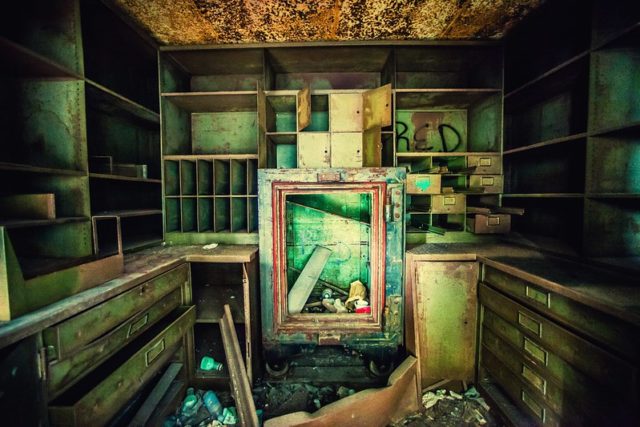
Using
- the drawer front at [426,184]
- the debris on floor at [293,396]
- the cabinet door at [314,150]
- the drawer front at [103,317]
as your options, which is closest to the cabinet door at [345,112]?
the cabinet door at [314,150]

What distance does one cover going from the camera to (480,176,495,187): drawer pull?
2.26 m

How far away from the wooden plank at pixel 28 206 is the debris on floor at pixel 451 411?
2.52m

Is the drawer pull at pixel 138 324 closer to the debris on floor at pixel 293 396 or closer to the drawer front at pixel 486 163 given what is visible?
the debris on floor at pixel 293 396

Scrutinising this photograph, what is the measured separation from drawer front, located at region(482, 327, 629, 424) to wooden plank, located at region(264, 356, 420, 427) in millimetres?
600

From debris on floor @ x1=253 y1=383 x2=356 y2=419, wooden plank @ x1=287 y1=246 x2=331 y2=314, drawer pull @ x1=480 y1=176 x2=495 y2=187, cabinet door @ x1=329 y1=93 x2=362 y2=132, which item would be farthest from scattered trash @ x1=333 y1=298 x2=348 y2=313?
drawer pull @ x1=480 y1=176 x2=495 y2=187

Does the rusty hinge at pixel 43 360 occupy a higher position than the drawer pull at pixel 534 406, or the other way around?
the rusty hinge at pixel 43 360

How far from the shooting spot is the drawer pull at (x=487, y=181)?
2.26 m

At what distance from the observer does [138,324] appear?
4.60 feet

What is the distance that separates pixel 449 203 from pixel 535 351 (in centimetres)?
122

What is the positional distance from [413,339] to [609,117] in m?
2.00

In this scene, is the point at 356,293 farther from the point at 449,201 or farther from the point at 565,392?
the point at 565,392

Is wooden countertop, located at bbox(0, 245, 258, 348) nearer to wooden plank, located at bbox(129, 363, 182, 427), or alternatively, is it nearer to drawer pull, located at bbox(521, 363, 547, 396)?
wooden plank, located at bbox(129, 363, 182, 427)

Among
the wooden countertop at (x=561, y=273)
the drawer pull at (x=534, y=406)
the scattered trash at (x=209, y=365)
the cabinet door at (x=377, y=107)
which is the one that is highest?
the cabinet door at (x=377, y=107)

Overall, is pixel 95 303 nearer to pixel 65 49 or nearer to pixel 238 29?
pixel 65 49
